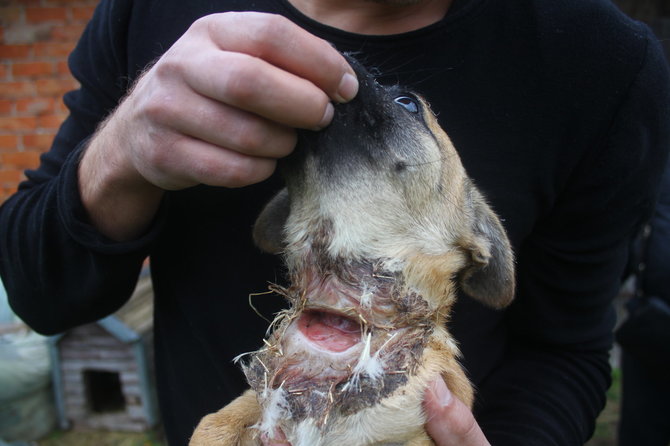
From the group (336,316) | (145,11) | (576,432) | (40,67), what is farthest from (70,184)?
(40,67)

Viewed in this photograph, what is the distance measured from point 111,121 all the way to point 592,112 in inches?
56.3

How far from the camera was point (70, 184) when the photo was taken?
157cm

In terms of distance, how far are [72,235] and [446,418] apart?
1097 mm

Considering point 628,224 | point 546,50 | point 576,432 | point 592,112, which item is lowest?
point 576,432

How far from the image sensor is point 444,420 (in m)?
1.41

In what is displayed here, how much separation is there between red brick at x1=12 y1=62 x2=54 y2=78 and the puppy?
206 inches

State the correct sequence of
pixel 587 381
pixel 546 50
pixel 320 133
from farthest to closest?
pixel 587 381
pixel 546 50
pixel 320 133

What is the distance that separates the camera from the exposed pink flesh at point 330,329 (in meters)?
1.45

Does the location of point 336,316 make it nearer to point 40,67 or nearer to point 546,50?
point 546,50

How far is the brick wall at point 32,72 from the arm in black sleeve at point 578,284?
5.14 meters

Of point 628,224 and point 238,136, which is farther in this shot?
point 628,224

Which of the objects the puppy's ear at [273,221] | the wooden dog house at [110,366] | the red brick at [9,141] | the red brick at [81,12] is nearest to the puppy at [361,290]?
the puppy's ear at [273,221]

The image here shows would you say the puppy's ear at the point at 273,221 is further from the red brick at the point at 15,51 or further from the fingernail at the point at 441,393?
the red brick at the point at 15,51

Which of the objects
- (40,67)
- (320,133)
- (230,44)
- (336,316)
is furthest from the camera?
(40,67)
